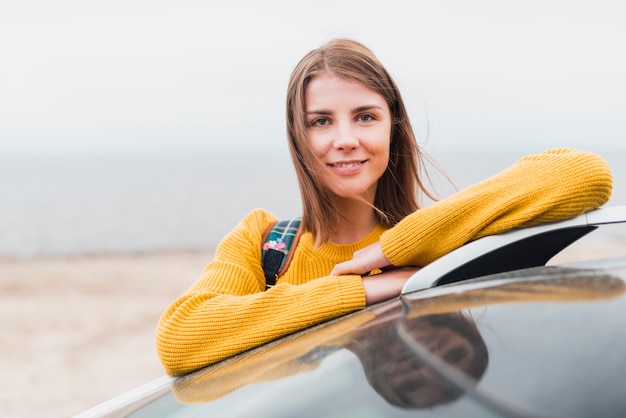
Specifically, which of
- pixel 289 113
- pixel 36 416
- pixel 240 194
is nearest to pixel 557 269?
pixel 289 113

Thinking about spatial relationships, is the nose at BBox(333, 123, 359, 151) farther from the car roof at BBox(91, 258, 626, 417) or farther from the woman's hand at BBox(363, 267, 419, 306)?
the car roof at BBox(91, 258, 626, 417)

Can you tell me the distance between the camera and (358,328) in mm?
1307

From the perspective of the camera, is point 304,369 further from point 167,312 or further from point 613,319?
point 167,312

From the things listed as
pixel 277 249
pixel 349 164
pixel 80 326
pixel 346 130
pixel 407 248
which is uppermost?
pixel 346 130

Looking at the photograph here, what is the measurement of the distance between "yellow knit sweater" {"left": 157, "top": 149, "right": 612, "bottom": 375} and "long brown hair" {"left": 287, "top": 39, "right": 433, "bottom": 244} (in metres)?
0.55

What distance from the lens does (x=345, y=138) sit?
2.09 meters

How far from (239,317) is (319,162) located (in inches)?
27.0

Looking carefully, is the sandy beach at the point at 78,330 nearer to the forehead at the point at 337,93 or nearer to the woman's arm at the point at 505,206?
the forehead at the point at 337,93

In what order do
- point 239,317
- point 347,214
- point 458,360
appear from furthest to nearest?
point 347,214 → point 239,317 → point 458,360

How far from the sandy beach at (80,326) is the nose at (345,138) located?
4298mm

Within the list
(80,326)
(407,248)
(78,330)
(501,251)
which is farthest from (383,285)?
(80,326)

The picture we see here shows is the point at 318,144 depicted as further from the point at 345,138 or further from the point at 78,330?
the point at 78,330

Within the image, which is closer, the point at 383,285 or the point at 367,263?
the point at 383,285

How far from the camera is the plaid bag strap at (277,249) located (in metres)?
2.18
